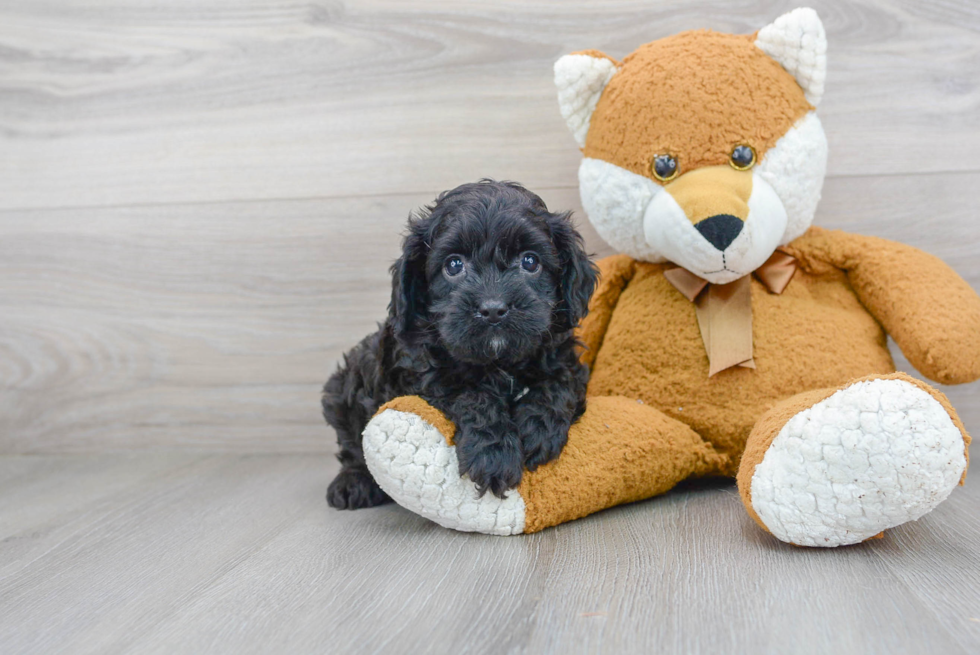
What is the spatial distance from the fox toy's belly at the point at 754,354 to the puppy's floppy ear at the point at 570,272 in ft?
0.79

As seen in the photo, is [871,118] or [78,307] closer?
[871,118]

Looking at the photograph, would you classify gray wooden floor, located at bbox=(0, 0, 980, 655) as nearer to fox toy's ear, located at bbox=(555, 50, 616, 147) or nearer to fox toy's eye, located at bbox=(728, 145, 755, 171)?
fox toy's ear, located at bbox=(555, 50, 616, 147)

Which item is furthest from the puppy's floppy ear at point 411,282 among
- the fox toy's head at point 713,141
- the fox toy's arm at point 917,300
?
the fox toy's arm at point 917,300

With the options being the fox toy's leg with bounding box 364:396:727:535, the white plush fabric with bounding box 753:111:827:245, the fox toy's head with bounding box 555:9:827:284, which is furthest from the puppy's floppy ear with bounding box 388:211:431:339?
the white plush fabric with bounding box 753:111:827:245

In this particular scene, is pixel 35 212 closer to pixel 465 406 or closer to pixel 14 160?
pixel 14 160

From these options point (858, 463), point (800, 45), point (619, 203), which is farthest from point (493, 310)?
point (800, 45)

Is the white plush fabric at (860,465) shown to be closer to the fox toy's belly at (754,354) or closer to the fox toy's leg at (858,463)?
the fox toy's leg at (858,463)

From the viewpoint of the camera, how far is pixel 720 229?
47.4 inches

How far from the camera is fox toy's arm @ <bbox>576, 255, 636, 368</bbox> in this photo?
149 centimetres

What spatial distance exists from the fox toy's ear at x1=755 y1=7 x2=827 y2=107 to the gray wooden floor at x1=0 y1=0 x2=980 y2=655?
0.34 m

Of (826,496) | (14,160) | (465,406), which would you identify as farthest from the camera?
(14,160)

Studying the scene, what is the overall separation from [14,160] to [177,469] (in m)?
0.89

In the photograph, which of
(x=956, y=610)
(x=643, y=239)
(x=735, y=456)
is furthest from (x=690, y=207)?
(x=956, y=610)

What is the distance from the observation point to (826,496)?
38.1 inches
